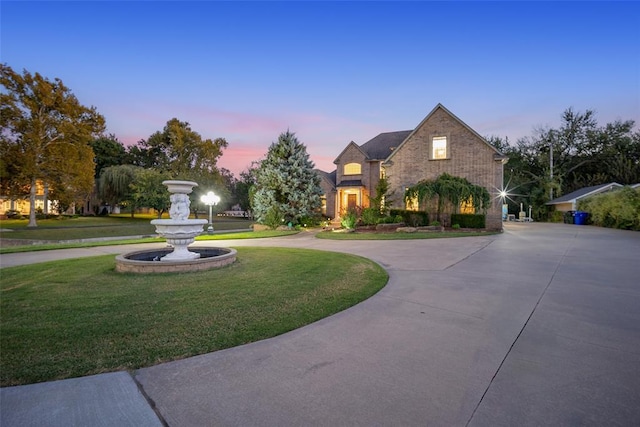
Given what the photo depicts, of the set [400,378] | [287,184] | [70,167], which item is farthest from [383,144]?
[70,167]

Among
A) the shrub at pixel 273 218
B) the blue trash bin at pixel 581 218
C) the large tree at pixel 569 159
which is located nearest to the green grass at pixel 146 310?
the shrub at pixel 273 218

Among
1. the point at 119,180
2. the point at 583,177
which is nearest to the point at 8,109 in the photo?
the point at 119,180

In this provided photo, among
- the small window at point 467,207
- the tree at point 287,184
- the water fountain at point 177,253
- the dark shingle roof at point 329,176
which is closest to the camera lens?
the water fountain at point 177,253

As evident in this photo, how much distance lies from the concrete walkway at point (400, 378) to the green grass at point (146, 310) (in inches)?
12.3

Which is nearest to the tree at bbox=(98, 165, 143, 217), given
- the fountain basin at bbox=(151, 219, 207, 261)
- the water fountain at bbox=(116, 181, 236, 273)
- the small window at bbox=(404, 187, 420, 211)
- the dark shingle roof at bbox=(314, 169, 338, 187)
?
the dark shingle roof at bbox=(314, 169, 338, 187)

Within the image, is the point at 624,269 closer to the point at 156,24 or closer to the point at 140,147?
the point at 156,24

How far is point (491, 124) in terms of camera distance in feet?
123

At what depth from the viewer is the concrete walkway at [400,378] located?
6.55 feet

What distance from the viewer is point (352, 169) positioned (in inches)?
1068

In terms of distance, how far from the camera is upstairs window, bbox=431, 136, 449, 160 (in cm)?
2022

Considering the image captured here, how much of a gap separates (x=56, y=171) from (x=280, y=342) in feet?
103

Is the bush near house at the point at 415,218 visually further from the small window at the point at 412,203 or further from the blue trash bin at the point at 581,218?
the blue trash bin at the point at 581,218

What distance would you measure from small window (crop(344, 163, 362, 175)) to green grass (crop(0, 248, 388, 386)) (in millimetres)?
20241

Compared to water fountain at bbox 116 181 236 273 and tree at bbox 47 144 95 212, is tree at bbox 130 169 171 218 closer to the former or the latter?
tree at bbox 47 144 95 212
